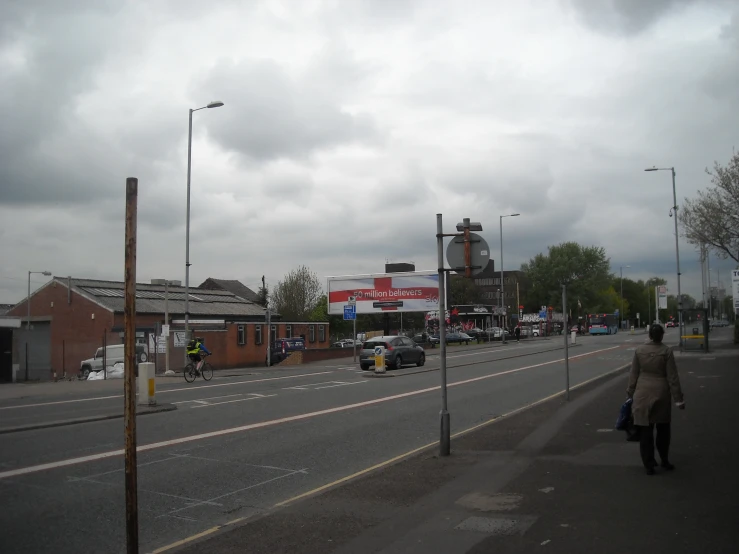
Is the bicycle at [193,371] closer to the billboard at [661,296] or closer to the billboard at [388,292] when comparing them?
the billboard at [388,292]

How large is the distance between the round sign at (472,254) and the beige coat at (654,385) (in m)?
2.48

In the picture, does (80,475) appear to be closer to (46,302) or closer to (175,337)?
(175,337)

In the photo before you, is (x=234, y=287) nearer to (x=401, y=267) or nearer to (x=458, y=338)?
(x=401, y=267)

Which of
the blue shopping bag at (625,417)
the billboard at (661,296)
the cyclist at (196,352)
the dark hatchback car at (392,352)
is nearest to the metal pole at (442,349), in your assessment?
the blue shopping bag at (625,417)

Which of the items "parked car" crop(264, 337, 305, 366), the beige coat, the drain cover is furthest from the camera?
"parked car" crop(264, 337, 305, 366)

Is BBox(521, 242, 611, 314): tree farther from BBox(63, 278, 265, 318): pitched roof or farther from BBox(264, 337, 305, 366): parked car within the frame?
BBox(264, 337, 305, 366): parked car

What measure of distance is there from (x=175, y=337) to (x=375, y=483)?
3004 cm

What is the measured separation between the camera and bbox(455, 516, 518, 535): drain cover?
5.84 m

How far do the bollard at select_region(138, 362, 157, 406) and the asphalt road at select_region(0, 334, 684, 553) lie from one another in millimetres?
739

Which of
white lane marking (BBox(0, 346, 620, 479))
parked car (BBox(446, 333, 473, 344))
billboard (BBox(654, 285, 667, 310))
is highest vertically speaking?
billboard (BBox(654, 285, 667, 310))

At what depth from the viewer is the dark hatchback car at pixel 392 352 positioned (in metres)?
30.5

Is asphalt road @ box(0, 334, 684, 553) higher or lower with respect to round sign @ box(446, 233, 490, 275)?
lower

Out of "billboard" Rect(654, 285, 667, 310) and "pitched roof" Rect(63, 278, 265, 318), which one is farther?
"pitched roof" Rect(63, 278, 265, 318)

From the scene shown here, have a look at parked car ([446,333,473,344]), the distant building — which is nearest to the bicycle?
parked car ([446,333,473,344])
